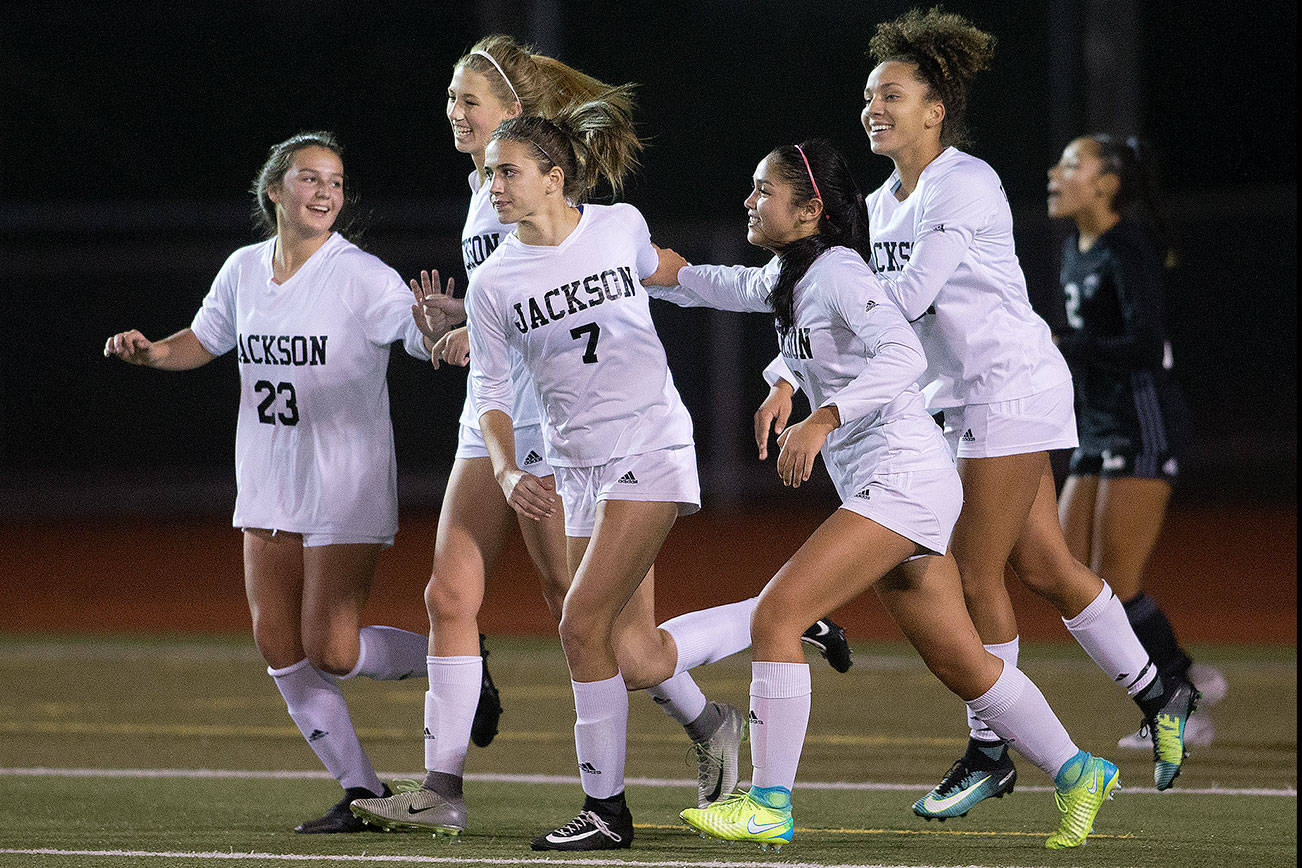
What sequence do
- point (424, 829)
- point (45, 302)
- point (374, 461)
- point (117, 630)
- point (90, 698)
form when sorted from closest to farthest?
1. point (424, 829)
2. point (374, 461)
3. point (90, 698)
4. point (117, 630)
5. point (45, 302)

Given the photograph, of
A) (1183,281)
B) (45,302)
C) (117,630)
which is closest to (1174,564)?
(1183,281)

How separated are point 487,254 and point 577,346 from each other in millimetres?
678

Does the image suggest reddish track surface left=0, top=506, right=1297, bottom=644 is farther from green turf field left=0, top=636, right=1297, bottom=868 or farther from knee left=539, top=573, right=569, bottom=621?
knee left=539, top=573, right=569, bottom=621

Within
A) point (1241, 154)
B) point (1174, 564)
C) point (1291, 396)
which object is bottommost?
point (1174, 564)

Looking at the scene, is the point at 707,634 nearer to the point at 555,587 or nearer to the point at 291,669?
the point at 555,587

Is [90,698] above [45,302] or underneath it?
underneath

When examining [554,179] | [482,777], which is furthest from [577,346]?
[482,777]

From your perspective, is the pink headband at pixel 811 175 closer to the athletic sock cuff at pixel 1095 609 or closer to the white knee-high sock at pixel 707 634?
the white knee-high sock at pixel 707 634

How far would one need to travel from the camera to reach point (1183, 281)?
17312 millimetres

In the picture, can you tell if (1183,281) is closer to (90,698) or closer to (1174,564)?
(1174,564)

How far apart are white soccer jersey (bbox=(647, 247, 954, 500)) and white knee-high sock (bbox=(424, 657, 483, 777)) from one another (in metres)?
1.19

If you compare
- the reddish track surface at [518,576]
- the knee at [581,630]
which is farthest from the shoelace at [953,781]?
the reddish track surface at [518,576]

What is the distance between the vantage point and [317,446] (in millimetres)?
5137

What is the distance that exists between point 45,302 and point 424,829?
13032 millimetres
